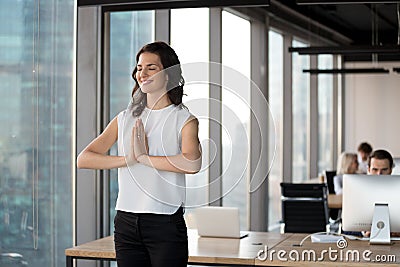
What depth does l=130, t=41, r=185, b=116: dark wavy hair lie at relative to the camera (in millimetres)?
3385

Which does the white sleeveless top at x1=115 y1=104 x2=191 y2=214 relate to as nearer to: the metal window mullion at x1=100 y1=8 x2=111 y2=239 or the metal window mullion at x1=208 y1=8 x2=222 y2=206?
the metal window mullion at x1=100 y1=8 x2=111 y2=239

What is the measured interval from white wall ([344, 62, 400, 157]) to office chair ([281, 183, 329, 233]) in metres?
9.10

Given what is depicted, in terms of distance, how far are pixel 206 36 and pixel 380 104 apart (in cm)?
854

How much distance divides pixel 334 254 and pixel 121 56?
306 cm

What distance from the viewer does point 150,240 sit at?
11.0ft

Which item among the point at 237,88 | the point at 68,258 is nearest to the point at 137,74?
the point at 237,88

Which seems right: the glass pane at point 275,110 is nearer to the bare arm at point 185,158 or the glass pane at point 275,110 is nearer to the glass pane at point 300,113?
the glass pane at point 300,113

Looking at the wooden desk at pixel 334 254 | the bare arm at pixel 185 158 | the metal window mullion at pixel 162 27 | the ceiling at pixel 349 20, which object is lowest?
the wooden desk at pixel 334 254

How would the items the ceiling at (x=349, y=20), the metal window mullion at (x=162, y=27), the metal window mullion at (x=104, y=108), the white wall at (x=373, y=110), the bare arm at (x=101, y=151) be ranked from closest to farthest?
the bare arm at (x=101, y=151)
the metal window mullion at (x=104, y=108)
the metal window mullion at (x=162, y=27)
the ceiling at (x=349, y=20)
the white wall at (x=373, y=110)

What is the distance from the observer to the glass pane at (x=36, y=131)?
16.8ft

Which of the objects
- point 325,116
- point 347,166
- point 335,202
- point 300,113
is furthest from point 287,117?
point 335,202

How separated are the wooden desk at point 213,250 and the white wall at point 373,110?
11459mm

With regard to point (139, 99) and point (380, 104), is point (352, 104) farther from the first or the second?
point (139, 99)

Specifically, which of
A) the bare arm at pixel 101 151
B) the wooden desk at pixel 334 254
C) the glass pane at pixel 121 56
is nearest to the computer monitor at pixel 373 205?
the wooden desk at pixel 334 254
